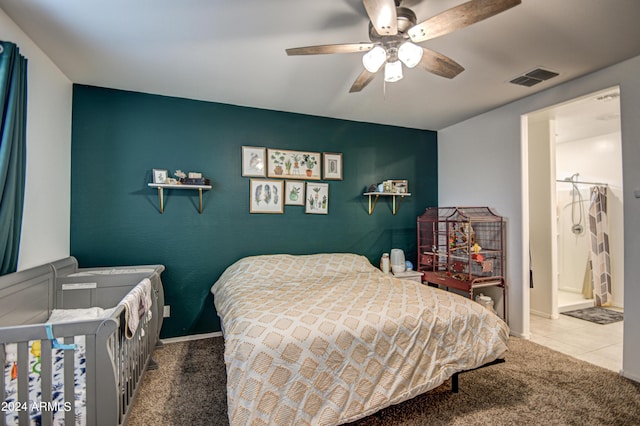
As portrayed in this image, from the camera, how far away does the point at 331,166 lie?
12.6ft

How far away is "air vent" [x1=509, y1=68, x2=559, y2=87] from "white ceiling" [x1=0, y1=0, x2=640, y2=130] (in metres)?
0.08

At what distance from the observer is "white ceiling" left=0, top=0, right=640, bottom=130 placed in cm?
182

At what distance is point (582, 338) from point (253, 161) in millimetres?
4074

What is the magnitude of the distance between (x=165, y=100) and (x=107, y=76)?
1.77 ft

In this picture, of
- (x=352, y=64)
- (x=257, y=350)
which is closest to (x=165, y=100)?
(x=352, y=64)

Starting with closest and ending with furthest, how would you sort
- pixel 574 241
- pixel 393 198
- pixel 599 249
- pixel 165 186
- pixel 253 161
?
A: pixel 165 186
pixel 253 161
pixel 393 198
pixel 599 249
pixel 574 241

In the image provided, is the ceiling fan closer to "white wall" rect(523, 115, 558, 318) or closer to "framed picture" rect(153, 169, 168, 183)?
"framed picture" rect(153, 169, 168, 183)

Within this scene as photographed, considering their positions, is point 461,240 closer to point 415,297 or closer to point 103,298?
point 415,297

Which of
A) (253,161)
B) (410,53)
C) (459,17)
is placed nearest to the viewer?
(459,17)

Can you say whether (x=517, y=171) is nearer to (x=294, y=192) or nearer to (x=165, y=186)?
(x=294, y=192)

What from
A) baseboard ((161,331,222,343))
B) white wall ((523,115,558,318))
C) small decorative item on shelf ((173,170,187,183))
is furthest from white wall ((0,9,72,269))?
white wall ((523,115,558,318))

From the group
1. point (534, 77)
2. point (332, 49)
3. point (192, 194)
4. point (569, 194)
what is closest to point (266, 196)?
point (192, 194)

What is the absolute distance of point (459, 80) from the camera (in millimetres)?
2785

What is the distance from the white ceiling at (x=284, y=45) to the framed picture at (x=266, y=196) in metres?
0.91
